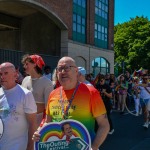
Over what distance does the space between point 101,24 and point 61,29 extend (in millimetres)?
6942

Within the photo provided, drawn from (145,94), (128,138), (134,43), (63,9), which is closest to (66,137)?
(128,138)

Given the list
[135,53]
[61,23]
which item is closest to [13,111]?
[61,23]

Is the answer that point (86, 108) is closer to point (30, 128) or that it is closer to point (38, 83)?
point (30, 128)

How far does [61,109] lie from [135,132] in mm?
7866

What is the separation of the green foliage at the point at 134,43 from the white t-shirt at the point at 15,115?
4627 cm

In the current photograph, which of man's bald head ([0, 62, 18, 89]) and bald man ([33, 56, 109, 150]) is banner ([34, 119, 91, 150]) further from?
man's bald head ([0, 62, 18, 89])

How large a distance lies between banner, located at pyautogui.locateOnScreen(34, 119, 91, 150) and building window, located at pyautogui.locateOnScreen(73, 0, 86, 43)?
87.8ft

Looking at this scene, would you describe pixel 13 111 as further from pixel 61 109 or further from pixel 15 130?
pixel 61 109

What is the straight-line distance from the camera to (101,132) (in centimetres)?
301

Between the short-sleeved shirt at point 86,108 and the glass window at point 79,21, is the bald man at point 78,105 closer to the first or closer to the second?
the short-sleeved shirt at point 86,108

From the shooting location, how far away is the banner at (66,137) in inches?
114

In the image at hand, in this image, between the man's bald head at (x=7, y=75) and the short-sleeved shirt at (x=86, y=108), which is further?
the man's bald head at (x=7, y=75)

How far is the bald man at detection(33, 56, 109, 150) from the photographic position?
3.05 meters

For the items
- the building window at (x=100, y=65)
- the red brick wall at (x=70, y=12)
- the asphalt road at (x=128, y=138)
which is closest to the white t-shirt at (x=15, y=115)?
the asphalt road at (x=128, y=138)
